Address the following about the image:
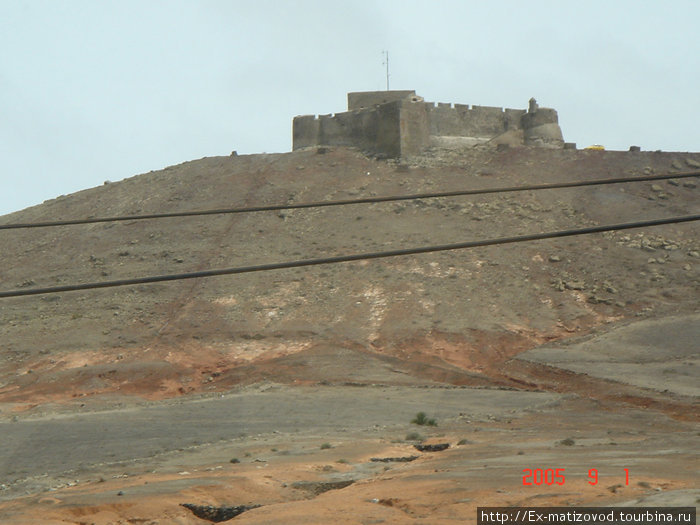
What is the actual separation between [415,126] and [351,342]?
689 inches

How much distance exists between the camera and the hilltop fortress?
52.7 m

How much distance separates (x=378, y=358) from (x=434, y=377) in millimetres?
2585

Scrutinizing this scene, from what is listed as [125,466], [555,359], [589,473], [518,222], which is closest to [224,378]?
[555,359]

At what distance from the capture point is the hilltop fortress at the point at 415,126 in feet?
173

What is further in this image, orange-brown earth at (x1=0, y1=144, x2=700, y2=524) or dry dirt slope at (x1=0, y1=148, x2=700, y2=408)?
dry dirt slope at (x1=0, y1=148, x2=700, y2=408)

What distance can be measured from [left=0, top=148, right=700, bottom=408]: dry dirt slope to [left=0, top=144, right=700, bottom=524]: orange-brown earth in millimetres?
133

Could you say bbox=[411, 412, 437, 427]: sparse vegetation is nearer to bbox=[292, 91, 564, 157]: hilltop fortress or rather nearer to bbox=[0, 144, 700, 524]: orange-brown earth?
bbox=[0, 144, 700, 524]: orange-brown earth

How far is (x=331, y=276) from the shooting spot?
147 feet

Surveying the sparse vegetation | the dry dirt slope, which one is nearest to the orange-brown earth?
the dry dirt slope

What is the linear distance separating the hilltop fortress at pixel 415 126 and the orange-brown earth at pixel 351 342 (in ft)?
4.54
